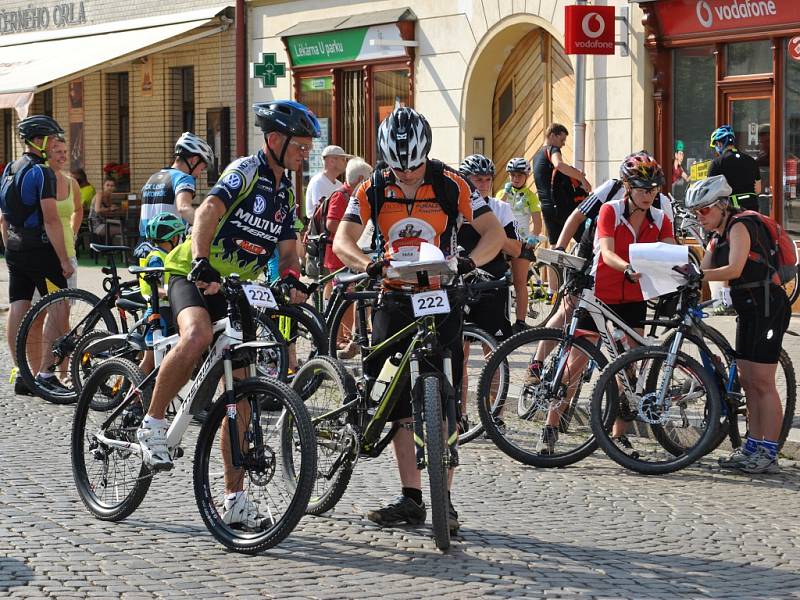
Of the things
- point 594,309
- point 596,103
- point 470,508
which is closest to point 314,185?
point 596,103

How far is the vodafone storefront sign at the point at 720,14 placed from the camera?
15.7 metres

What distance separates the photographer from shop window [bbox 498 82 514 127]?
19906mm

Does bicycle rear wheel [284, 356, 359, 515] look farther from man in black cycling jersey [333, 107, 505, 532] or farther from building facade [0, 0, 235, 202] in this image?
building facade [0, 0, 235, 202]

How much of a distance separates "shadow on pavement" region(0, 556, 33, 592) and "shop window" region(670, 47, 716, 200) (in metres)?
12.1

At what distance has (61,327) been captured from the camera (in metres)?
10.3

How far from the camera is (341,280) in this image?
6.59m

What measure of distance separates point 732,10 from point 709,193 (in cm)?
862

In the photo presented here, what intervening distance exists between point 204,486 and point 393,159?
5.10 feet

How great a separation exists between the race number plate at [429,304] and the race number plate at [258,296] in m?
0.58

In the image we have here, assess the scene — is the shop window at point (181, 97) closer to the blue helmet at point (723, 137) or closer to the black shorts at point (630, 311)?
the blue helmet at point (723, 137)

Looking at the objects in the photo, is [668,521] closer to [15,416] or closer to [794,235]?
[15,416]

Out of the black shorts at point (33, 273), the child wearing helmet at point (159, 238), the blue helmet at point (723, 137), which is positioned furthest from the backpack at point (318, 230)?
the blue helmet at point (723, 137)

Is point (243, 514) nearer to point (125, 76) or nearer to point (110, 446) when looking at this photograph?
point (110, 446)

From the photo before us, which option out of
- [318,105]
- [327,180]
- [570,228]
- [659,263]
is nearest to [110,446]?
[659,263]
